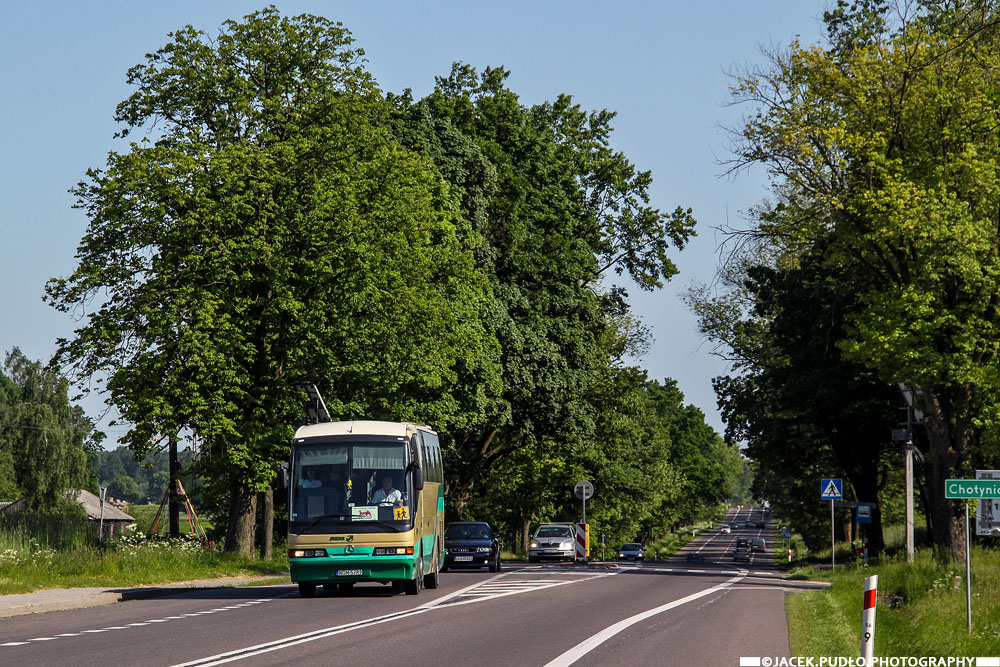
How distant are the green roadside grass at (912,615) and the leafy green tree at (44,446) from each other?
2701 inches

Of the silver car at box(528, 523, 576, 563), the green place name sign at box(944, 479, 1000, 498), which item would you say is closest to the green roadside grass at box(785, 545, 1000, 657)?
the green place name sign at box(944, 479, 1000, 498)

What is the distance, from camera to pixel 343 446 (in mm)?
23016

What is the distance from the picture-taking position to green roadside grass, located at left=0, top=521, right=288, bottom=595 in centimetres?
2378

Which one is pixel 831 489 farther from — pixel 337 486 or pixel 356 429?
pixel 337 486

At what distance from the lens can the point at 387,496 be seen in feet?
74.1

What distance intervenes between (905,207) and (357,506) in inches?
714

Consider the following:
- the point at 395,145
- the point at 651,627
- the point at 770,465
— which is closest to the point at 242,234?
the point at 395,145

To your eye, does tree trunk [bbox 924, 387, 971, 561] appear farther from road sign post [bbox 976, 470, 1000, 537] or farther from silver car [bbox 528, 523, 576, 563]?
silver car [bbox 528, 523, 576, 563]

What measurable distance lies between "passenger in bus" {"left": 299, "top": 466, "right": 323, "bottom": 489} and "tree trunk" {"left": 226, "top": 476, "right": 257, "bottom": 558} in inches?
458

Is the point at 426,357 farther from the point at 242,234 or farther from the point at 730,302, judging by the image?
the point at 730,302

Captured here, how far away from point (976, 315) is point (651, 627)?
2080cm

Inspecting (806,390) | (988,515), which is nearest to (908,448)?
(806,390)

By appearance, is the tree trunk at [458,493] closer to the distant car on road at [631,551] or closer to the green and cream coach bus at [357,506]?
the green and cream coach bus at [357,506]

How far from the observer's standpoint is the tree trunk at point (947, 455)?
1379 inches
